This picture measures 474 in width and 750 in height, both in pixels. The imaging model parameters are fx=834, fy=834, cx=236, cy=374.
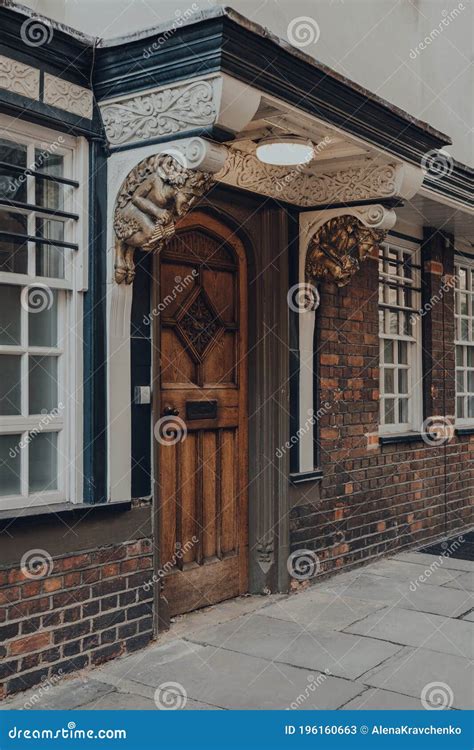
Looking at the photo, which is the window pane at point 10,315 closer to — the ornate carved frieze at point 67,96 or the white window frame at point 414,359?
the ornate carved frieze at point 67,96

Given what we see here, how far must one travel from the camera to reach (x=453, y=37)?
8695mm

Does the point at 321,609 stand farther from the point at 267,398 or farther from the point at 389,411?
the point at 389,411

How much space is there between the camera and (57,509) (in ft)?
14.4

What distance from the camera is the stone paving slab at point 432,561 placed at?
725 cm

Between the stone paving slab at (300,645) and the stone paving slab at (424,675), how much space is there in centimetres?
10

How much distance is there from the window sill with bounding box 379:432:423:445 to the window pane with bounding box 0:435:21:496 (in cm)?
401

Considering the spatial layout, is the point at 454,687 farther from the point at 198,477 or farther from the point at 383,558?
the point at 383,558

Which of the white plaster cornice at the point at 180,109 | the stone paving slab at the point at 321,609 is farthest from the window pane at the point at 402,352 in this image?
the white plaster cornice at the point at 180,109

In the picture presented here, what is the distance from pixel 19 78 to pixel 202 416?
8.15 ft

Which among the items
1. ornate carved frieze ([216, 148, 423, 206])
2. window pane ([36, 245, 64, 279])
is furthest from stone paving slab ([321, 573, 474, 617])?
window pane ([36, 245, 64, 279])

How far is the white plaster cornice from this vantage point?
4180 mm

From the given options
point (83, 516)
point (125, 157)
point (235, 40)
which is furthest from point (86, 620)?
point (235, 40)

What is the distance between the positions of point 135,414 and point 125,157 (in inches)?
57.6

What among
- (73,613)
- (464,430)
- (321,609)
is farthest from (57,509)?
(464,430)
